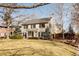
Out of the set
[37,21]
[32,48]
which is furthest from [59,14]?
[32,48]

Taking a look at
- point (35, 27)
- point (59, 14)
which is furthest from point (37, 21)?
point (59, 14)

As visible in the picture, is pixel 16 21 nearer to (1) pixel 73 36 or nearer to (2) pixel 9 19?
(2) pixel 9 19

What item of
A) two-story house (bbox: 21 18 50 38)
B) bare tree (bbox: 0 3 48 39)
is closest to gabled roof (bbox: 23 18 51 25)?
two-story house (bbox: 21 18 50 38)

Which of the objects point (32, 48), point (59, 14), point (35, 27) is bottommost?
point (32, 48)

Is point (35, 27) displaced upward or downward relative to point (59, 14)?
downward

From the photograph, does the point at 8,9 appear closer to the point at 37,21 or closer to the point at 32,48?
the point at 37,21

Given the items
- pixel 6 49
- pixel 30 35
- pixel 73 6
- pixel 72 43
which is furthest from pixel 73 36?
pixel 6 49

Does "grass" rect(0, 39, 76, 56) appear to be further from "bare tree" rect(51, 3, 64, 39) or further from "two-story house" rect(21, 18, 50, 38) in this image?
"bare tree" rect(51, 3, 64, 39)
